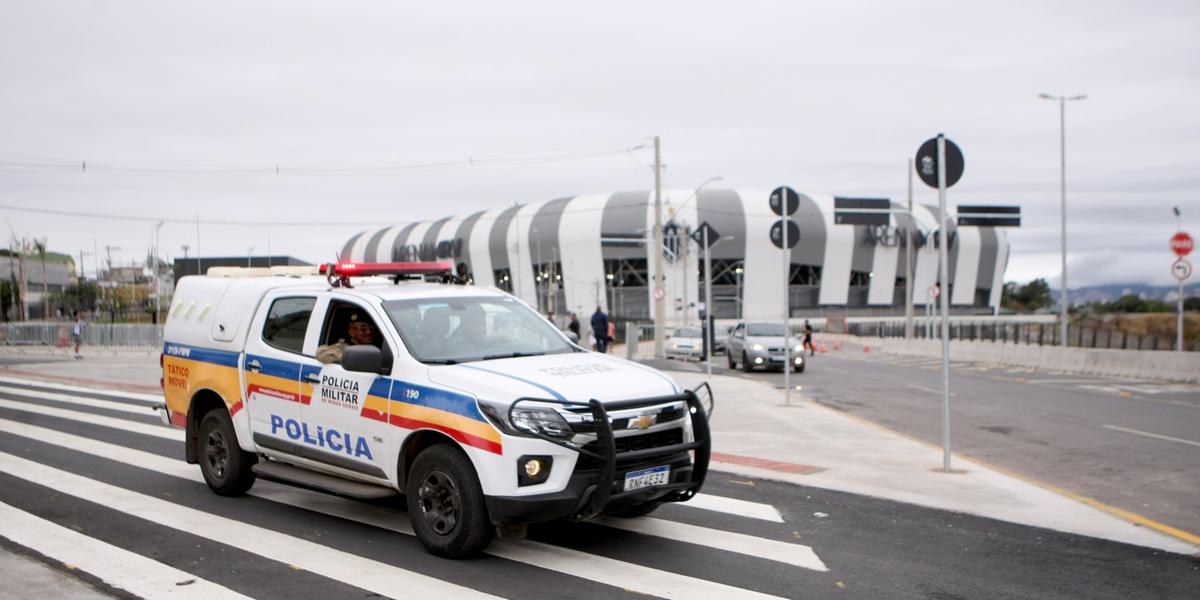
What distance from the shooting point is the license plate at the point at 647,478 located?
6.61 m

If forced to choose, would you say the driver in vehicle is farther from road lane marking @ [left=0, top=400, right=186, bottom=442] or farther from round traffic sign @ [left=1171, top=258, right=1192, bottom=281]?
round traffic sign @ [left=1171, top=258, right=1192, bottom=281]

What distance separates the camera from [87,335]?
4084 cm

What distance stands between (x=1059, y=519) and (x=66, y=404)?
15.7m

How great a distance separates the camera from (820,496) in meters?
9.05

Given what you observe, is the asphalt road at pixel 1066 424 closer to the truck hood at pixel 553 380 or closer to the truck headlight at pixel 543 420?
the truck hood at pixel 553 380

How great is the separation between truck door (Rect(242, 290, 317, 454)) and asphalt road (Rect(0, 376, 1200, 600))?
72cm

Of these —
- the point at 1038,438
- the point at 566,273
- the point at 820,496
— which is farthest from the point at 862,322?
the point at 820,496

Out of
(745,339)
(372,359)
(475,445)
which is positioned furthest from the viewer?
(745,339)

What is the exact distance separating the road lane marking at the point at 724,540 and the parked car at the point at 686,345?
1297 inches

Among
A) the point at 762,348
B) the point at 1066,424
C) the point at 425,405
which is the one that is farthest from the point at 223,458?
the point at 762,348

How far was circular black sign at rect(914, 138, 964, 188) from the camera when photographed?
10.5 meters

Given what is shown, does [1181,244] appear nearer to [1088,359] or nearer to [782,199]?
[1088,359]

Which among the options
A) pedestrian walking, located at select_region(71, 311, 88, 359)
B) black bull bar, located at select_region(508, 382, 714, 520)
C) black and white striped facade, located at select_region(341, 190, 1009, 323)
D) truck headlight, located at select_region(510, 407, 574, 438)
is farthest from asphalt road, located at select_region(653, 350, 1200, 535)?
black and white striped facade, located at select_region(341, 190, 1009, 323)

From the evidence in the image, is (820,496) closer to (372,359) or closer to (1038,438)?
(372,359)
